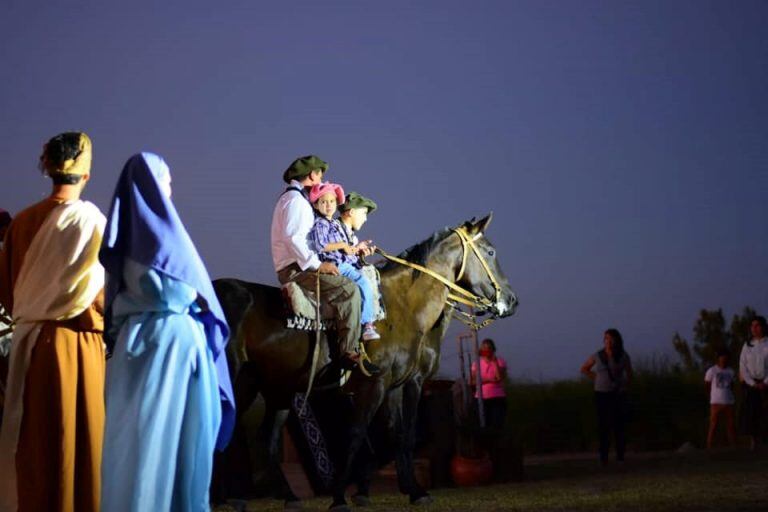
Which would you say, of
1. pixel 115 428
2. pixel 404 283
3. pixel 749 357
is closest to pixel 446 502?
pixel 404 283

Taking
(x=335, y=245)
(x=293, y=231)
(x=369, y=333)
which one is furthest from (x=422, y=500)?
(x=293, y=231)

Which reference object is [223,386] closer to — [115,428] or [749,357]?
[115,428]

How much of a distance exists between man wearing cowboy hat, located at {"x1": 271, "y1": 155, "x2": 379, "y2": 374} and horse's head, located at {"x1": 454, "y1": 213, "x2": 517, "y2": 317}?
1797mm

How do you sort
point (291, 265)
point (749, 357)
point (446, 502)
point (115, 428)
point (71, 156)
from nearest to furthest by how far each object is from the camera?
point (115, 428) → point (71, 156) → point (291, 265) → point (446, 502) → point (749, 357)

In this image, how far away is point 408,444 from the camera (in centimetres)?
1022

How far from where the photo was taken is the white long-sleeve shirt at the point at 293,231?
29.6 feet

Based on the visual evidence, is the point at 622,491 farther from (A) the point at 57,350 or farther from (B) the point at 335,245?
(A) the point at 57,350

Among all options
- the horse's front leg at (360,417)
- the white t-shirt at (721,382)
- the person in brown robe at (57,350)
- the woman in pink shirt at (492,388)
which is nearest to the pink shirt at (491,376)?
the woman in pink shirt at (492,388)

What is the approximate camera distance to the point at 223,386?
600 centimetres

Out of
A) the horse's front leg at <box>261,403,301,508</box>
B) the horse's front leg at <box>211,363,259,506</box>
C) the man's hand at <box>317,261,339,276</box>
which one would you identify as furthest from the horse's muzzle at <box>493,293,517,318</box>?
the horse's front leg at <box>211,363,259,506</box>

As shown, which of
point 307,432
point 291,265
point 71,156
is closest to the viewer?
point 71,156

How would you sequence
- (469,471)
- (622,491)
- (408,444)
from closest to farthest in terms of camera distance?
(408,444)
(622,491)
(469,471)

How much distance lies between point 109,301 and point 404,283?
495cm

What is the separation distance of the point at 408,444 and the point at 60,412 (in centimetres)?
501
